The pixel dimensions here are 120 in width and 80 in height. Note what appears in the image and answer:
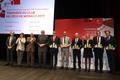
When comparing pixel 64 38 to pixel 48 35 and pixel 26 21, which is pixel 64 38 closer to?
pixel 48 35

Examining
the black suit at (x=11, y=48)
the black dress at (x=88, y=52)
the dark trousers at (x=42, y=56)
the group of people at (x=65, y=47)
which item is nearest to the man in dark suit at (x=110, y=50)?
the group of people at (x=65, y=47)

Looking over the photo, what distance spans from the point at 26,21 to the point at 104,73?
393 cm

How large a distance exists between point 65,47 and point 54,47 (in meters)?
0.46

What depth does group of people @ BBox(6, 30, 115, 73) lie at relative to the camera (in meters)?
9.11

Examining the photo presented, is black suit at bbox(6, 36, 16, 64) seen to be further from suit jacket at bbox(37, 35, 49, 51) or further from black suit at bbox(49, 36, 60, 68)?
black suit at bbox(49, 36, 60, 68)

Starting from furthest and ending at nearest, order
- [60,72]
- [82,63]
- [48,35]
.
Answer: [48,35], [82,63], [60,72]

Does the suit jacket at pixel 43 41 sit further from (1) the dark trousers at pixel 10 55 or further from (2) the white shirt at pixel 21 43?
(1) the dark trousers at pixel 10 55

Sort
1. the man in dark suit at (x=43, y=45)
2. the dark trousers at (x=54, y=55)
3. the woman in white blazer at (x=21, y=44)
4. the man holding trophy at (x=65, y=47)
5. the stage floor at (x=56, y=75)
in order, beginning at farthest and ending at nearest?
1. the woman in white blazer at (x=21, y=44)
2. the man in dark suit at (x=43, y=45)
3. the dark trousers at (x=54, y=55)
4. the man holding trophy at (x=65, y=47)
5. the stage floor at (x=56, y=75)

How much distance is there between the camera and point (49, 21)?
404 inches

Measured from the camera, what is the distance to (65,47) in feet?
31.3

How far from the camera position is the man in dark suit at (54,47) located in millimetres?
9633

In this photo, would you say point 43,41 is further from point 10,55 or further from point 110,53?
point 110,53

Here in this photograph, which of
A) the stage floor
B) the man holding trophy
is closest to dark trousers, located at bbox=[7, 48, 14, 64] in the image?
the stage floor

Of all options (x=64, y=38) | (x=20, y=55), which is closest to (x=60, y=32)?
(x=64, y=38)
